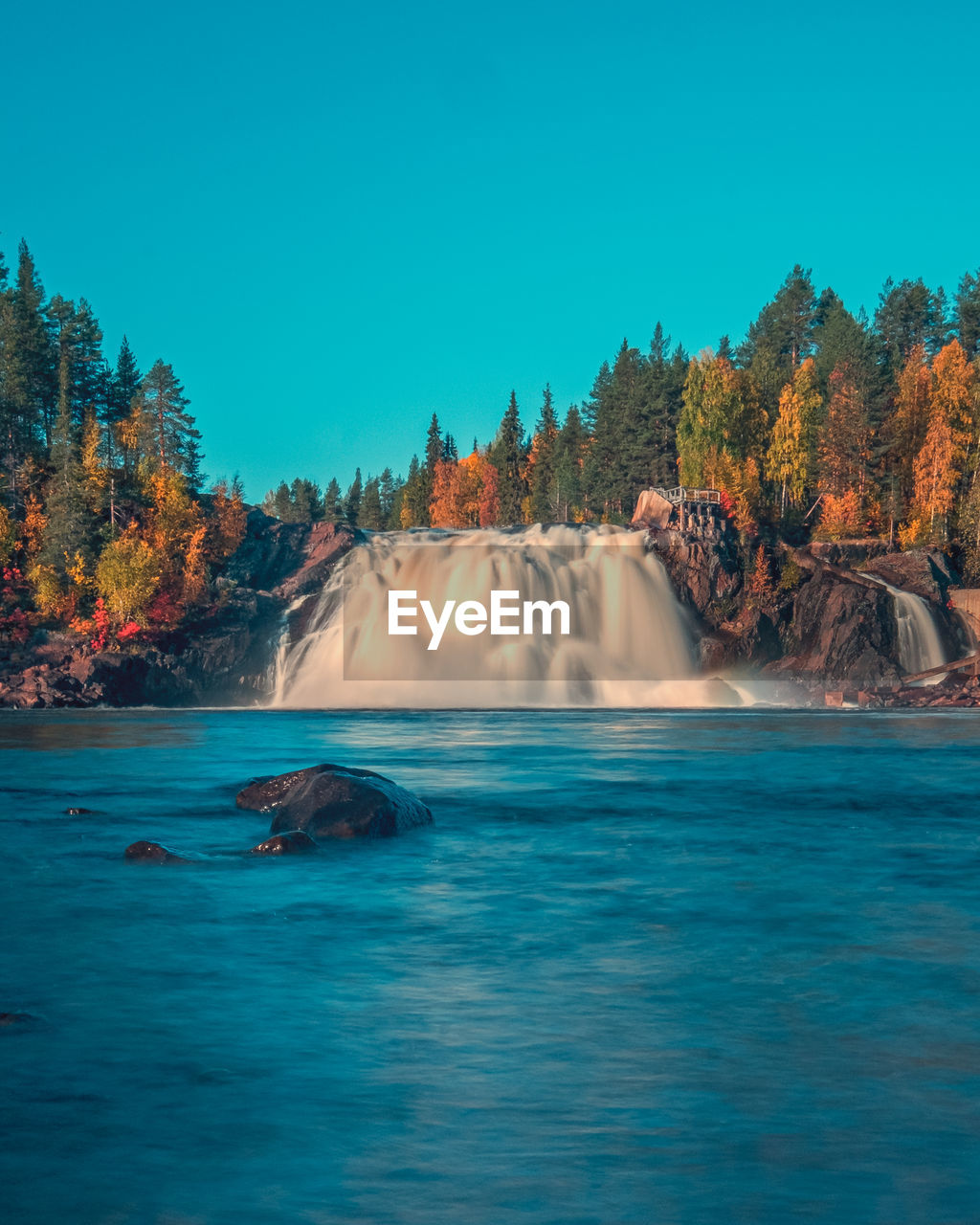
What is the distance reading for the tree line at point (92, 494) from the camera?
7225 cm

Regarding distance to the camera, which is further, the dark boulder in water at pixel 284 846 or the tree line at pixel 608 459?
the tree line at pixel 608 459

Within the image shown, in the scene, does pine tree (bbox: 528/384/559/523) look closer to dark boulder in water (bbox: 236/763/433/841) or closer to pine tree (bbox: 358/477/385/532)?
pine tree (bbox: 358/477/385/532)

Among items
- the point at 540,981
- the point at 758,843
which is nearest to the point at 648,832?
the point at 758,843

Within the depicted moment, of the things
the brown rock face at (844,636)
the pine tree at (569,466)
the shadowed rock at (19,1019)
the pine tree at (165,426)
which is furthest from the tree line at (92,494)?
the shadowed rock at (19,1019)

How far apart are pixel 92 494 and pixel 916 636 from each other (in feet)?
169

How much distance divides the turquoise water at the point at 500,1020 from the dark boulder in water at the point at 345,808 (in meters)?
0.62

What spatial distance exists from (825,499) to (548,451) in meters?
57.9

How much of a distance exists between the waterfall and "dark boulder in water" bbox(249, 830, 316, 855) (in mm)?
50572

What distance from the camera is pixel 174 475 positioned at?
82375mm

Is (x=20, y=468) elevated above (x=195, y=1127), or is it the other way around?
(x=20, y=468)

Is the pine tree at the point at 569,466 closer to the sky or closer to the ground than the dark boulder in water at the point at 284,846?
closer to the sky

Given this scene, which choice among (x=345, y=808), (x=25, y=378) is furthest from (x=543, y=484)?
(x=345, y=808)

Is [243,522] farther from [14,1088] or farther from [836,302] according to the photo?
[836,302]

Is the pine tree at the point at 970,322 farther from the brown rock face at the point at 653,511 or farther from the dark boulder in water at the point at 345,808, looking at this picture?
the dark boulder in water at the point at 345,808
